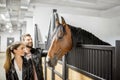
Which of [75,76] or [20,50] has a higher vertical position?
[20,50]

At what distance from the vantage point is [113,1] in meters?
4.59

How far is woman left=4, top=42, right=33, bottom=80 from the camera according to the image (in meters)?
2.04

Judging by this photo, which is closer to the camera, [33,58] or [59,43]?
[59,43]

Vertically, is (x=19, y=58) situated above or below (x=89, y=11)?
below

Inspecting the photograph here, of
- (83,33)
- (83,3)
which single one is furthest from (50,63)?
(83,3)

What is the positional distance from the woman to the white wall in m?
2.04

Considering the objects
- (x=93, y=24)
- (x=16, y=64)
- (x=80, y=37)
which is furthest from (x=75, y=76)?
(x=93, y=24)

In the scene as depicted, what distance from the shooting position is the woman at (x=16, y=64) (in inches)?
80.4

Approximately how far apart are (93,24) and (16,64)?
8.16ft

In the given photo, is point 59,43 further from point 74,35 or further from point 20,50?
point 20,50

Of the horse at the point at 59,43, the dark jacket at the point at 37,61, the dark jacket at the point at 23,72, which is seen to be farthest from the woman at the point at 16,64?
the horse at the point at 59,43

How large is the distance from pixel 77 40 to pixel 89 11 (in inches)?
148

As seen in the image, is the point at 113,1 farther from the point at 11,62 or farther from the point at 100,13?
the point at 11,62

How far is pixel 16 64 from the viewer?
2.07m
